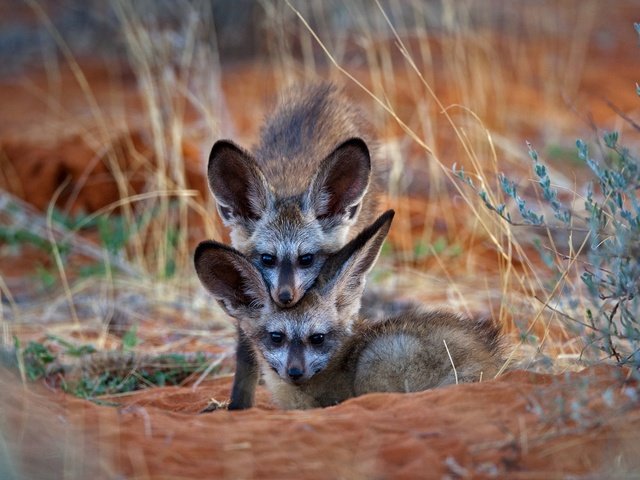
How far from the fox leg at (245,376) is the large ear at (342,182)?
97cm

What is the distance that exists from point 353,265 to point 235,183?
3.65 feet

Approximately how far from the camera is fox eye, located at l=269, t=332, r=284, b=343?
5824 millimetres

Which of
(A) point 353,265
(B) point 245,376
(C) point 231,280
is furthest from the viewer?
(B) point 245,376

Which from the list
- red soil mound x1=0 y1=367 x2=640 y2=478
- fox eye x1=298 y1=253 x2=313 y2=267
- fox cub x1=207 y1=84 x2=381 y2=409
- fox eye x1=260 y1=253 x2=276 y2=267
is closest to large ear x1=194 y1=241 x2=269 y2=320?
Answer: fox cub x1=207 y1=84 x2=381 y2=409

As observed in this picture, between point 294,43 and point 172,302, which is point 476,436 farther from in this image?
point 294,43

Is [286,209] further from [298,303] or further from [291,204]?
[298,303]

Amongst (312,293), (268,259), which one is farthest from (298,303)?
(268,259)

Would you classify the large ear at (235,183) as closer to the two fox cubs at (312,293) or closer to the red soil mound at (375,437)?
the two fox cubs at (312,293)

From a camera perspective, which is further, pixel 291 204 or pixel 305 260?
pixel 291 204

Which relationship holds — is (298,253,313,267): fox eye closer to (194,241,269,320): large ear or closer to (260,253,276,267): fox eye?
(260,253,276,267): fox eye

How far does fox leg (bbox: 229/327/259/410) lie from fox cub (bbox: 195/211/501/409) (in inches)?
14.0

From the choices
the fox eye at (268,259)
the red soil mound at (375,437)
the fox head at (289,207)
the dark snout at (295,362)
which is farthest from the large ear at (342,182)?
the red soil mound at (375,437)

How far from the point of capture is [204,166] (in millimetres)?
10336

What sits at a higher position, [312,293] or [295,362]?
[312,293]
